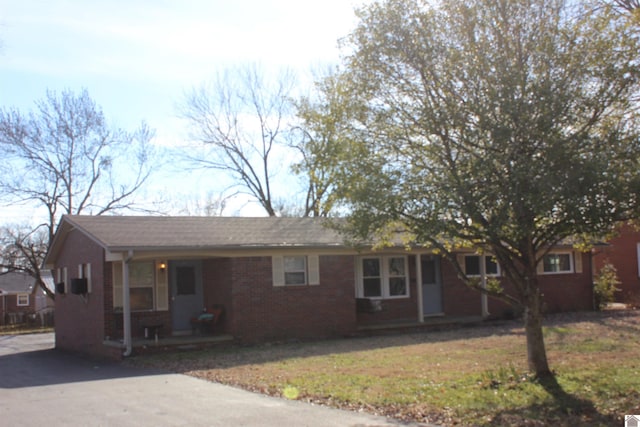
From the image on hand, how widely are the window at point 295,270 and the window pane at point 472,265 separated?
6.81 m

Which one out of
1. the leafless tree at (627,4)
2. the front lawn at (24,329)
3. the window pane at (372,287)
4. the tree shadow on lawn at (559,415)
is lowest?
the front lawn at (24,329)

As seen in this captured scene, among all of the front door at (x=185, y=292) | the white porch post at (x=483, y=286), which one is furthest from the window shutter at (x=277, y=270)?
the white porch post at (x=483, y=286)

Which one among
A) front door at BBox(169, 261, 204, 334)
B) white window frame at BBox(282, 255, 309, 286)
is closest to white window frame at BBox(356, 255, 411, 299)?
white window frame at BBox(282, 255, 309, 286)

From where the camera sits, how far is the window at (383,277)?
2188 centimetres

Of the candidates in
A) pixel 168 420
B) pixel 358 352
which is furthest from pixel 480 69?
pixel 358 352

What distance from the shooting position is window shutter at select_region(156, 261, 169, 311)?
62.5 feet

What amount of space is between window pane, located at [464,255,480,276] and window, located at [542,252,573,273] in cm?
306

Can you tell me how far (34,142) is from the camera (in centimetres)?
3566

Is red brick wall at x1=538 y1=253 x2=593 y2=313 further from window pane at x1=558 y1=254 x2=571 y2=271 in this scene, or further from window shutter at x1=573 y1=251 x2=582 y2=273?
window pane at x1=558 y1=254 x2=571 y2=271

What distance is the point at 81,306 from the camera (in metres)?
19.9

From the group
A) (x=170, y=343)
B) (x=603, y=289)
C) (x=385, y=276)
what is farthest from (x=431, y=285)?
(x=170, y=343)

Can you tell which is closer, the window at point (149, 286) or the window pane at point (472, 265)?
the window at point (149, 286)

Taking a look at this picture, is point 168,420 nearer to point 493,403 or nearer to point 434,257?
point 493,403

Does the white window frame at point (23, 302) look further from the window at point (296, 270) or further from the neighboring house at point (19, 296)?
the window at point (296, 270)
